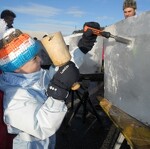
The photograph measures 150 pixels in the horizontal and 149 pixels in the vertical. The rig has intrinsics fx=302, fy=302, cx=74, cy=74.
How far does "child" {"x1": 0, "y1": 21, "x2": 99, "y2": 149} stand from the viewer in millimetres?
1848

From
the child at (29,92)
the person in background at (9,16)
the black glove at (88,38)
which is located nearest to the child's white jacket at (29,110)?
the child at (29,92)

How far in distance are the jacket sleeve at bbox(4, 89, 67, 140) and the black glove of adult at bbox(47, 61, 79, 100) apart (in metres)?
0.04

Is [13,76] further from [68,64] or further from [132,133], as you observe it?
[132,133]

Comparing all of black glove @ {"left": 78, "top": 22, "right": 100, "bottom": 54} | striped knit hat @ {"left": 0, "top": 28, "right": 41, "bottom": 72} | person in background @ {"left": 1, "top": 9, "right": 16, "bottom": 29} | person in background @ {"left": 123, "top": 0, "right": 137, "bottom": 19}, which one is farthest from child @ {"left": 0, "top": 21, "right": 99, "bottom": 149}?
person in background @ {"left": 1, "top": 9, "right": 16, "bottom": 29}

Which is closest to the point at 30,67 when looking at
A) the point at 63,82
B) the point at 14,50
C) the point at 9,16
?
the point at 14,50

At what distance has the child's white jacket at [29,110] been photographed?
1840 mm

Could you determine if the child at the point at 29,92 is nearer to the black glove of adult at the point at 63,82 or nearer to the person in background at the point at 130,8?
the black glove of adult at the point at 63,82

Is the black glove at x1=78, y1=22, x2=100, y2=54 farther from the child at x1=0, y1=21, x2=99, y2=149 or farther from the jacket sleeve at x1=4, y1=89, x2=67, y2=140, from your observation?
the jacket sleeve at x1=4, y1=89, x2=67, y2=140

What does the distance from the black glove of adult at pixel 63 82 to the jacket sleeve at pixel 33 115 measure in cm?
4

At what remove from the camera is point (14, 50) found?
2031 millimetres

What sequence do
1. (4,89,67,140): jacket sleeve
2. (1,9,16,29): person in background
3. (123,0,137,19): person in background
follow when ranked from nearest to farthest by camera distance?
(4,89,67,140): jacket sleeve
(123,0,137,19): person in background
(1,9,16,29): person in background

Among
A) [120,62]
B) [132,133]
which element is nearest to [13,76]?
[132,133]

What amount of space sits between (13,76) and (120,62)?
1414mm

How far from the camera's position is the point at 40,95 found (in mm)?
2082
